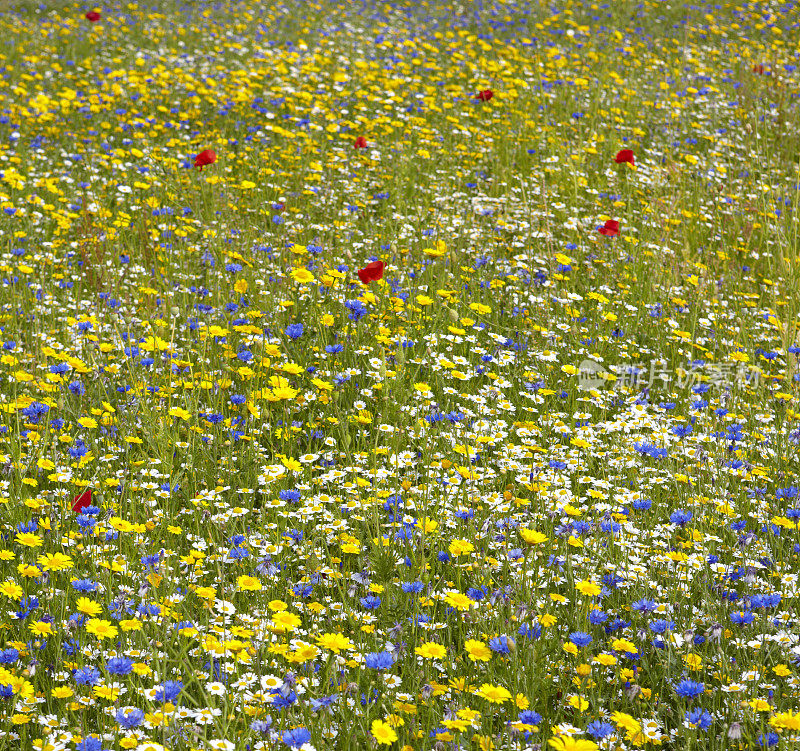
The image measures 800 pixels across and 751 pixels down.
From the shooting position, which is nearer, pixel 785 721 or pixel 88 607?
pixel 785 721

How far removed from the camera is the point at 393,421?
363 cm

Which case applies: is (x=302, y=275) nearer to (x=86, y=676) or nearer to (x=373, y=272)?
(x=373, y=272)

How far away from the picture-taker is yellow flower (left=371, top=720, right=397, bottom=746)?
75.9 inches

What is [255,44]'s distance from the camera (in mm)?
9711

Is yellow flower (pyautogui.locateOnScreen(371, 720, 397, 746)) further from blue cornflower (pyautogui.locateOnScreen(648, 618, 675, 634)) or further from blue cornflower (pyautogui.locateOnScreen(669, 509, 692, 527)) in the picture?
blue cornflower (pyautogui.locateOnScreen(669, 509, 692, 527))

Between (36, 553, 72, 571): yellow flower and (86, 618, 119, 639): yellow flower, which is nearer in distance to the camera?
(86, 618, 119, 639): yellow flower

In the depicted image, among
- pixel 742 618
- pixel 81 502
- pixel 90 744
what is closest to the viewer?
pixel 90 744

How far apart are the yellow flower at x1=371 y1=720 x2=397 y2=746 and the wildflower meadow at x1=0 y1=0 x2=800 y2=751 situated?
0.04 ft

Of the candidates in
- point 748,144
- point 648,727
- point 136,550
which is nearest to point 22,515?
point 136,550

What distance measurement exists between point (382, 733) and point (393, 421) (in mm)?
1792

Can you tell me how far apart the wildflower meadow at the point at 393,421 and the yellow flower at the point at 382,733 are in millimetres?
14

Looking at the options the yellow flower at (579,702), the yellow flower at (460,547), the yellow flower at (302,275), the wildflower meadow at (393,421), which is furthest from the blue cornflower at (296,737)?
the yellow flower at (302,275)

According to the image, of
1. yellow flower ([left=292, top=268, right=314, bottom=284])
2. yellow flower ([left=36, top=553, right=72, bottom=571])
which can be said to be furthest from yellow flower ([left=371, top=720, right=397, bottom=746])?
yellow flower ([left=292, top=268, right=314, bottom=284])

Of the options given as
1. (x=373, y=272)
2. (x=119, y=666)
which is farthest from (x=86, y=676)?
(x=373, y=272)
